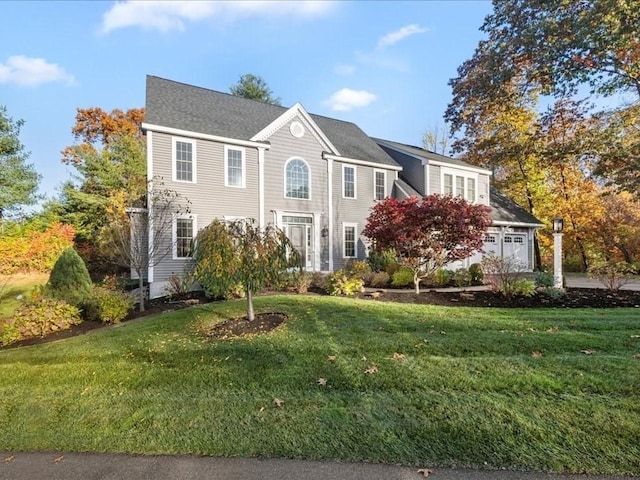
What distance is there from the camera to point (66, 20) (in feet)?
35.1

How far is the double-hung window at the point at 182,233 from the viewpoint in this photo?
13.0 m

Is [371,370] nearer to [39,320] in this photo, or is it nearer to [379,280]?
[39,320]

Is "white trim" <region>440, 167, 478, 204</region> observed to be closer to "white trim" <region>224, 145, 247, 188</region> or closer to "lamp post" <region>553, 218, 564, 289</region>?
"lamp post" <region>553, 218, 564, 289</region>

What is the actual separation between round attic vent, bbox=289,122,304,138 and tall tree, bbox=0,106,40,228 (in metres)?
15.5

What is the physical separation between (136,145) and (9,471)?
24.0 metres

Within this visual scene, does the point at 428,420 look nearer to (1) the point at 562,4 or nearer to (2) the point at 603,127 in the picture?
(1) the point at 562,4

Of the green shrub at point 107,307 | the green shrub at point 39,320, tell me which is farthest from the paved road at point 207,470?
the green shrub at point 107,307

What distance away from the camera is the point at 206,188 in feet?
44.7

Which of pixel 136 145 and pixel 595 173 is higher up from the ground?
pixel 136 145

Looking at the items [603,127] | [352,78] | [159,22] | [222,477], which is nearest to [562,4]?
[603,127]

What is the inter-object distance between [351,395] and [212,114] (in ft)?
45.3

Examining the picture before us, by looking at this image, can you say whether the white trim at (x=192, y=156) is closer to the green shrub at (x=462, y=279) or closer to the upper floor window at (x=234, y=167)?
the upper floor window at (x=234, y=167)

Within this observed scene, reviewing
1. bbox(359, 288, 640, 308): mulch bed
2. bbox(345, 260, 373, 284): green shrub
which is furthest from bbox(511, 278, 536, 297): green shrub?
bbox(345, 260, 373, 284): green shrub

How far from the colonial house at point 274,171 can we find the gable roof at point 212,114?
44 millimetres
